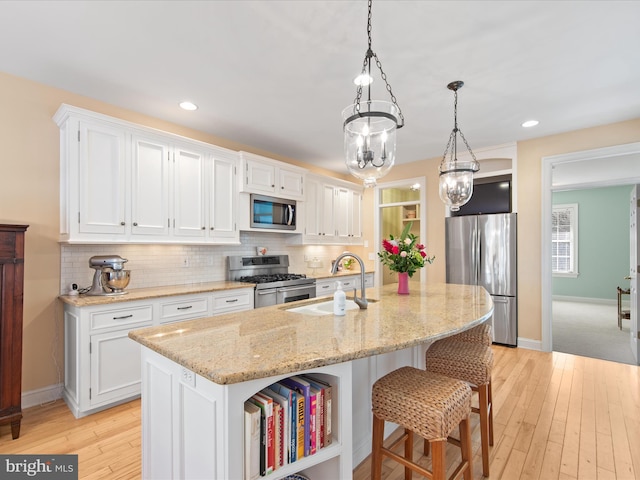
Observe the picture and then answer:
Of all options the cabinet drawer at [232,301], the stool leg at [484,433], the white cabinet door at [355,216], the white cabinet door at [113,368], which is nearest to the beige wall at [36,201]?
the white cabinet door at [113,368]

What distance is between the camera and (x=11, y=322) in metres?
2.12

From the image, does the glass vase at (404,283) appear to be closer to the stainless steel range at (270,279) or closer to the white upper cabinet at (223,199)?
the stainless steel range at (270,279)

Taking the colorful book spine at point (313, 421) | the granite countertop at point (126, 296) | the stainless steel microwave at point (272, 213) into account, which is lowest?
the colorful book spine at point (313, 421)

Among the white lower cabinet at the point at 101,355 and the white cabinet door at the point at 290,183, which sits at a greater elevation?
the white cabinet door at the point at 290,183

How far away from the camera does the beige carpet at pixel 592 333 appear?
3.91 meters

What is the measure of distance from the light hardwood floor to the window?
5246mm

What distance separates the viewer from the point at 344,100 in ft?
9.74

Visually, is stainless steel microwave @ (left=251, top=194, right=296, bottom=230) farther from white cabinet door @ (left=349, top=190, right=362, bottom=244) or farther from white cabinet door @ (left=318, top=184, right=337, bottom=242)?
white cabinet door @ (left=349, top=190, right=362, bottom=244)

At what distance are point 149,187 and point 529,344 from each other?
4.80m

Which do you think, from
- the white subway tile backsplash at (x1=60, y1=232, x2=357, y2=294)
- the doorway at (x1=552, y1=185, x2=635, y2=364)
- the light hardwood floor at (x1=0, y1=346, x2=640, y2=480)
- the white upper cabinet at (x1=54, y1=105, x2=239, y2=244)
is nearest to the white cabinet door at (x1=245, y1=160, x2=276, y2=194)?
the white upper cabinet at (x1=54, y1=105, x2=239, y2=244)

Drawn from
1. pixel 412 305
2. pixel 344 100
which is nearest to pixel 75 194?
pixel 344 100

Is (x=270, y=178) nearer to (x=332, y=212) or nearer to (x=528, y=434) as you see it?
(x=332, y=212)

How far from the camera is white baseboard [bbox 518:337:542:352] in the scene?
3944mm

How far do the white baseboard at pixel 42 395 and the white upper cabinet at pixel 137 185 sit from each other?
1.28 meters
